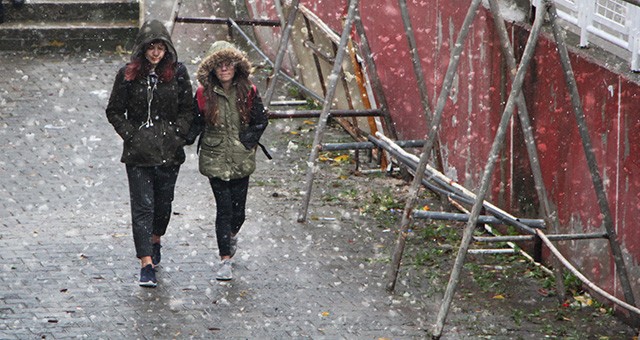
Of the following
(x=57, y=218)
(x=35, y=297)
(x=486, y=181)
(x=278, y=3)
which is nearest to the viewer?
(x=486, y=181)

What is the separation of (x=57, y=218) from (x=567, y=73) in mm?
4580

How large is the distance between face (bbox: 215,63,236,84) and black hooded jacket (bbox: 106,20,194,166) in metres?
0.24

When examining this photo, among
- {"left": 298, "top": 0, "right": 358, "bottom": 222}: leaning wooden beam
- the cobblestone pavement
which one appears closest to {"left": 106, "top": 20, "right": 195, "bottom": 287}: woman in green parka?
the cobblestone pavement

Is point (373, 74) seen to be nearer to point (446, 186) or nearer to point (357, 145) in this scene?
point (357, 145)

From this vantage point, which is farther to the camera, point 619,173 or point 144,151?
point 144,151

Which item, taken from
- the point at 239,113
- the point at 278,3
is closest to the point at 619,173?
the point at 239,113

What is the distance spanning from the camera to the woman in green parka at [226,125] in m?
8.75

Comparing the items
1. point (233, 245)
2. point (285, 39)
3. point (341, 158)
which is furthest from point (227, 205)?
point (341, 158)

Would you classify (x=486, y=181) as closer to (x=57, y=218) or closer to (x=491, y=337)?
(x=491, y=337)

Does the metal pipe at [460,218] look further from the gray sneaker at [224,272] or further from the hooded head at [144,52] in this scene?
the hooded head at [144,52]

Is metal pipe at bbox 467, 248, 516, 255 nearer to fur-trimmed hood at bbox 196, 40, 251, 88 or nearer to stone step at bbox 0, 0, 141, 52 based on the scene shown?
fur-trimmed hood at bbox 196, 40, 251, 88

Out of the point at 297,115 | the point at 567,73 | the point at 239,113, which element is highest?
the point at 567,73

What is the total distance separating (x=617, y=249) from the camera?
7.81m

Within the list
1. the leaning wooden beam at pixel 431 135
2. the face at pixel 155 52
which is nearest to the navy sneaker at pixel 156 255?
the face at pixel 155 52
